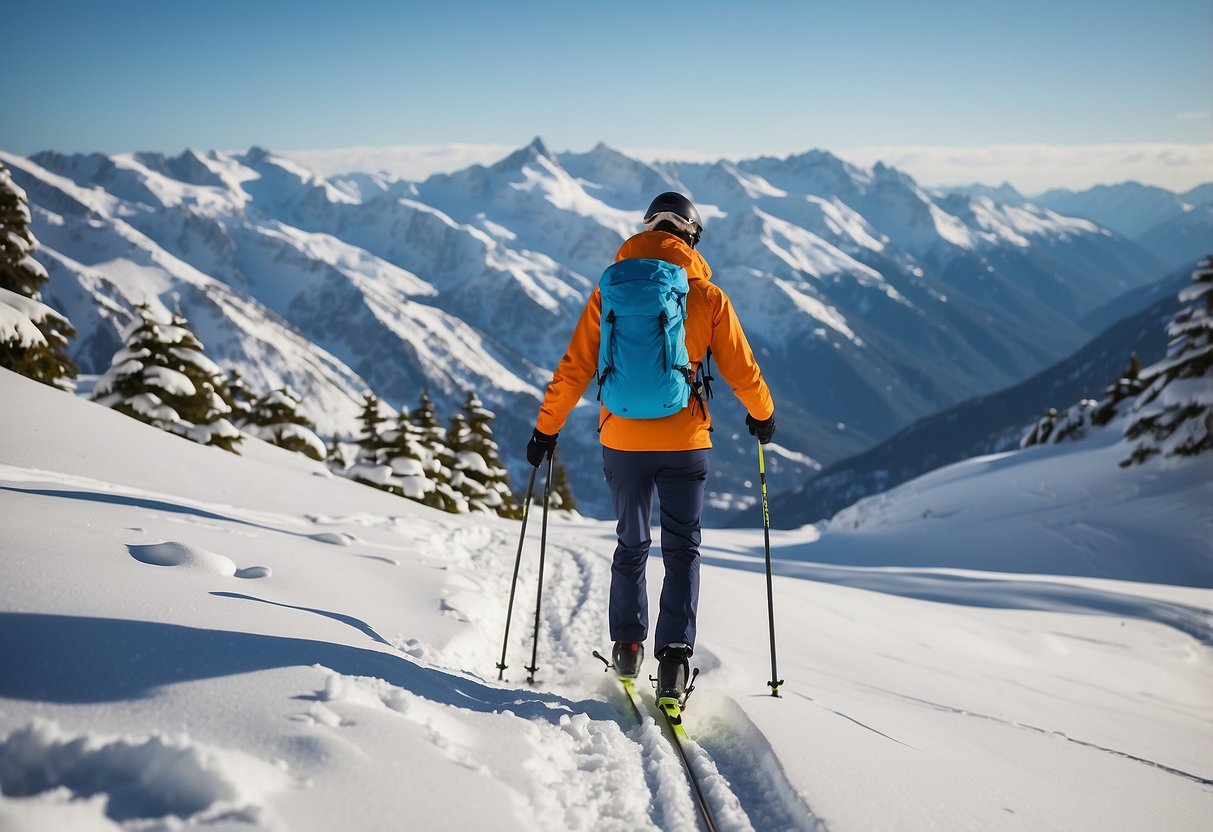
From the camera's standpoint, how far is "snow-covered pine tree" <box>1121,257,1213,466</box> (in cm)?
2014

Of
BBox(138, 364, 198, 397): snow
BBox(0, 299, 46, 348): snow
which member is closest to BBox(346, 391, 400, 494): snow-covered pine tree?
BBox(138, 364, 198, 397): snow

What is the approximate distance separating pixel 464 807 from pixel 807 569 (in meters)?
13.8

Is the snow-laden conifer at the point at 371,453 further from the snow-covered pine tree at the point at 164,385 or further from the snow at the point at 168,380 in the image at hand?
the snow at the point at 168,380

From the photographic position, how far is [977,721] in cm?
510

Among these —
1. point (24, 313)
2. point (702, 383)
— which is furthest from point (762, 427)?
point (24, 313)

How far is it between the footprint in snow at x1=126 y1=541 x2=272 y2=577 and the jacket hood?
11.2 feet

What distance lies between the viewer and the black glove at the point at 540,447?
491 cm

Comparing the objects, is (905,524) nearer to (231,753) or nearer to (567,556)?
(567,556)

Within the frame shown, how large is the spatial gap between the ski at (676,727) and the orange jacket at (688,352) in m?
1.49

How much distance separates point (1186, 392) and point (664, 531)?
22620mm

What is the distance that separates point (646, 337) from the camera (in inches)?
169

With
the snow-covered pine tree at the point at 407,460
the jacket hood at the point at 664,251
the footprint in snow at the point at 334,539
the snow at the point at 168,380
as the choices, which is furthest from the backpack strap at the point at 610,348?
the snow-covered pine tree at the point at 407,460

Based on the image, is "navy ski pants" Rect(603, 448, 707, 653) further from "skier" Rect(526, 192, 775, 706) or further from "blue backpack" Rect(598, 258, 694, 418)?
"blue backpack" Rect(598, 258, 694, 418)

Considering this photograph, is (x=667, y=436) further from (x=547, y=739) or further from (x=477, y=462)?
(x=477, y=462)
